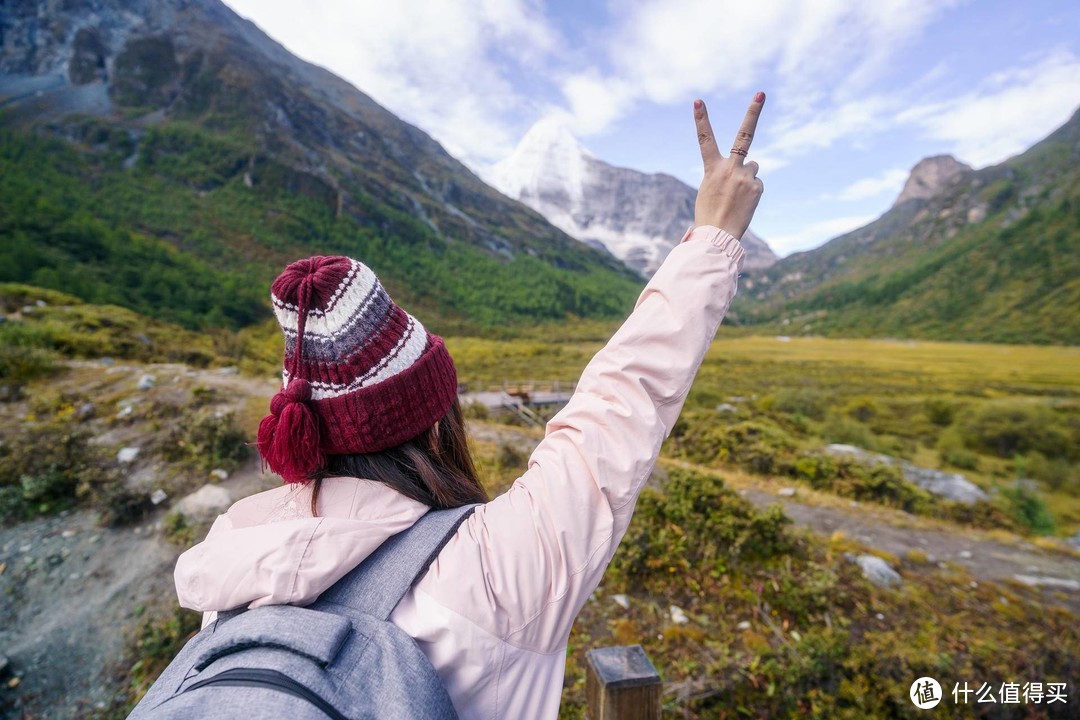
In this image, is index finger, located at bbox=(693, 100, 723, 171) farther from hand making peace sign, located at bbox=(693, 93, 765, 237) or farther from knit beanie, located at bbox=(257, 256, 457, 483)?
knit beanie, located at bbox=(257, 256, 457, 483)

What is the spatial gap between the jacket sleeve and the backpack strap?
29mm

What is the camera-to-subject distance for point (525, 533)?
85 centimetres

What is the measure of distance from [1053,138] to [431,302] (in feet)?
572

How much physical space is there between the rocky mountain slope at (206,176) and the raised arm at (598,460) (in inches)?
983

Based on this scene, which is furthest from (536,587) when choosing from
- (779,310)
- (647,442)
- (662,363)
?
(779,310)

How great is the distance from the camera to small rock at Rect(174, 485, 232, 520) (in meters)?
4.30

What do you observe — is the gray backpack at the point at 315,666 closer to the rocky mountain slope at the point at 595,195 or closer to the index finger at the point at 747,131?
the index finger at the point at 747,131

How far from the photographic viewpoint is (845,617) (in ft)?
11.8

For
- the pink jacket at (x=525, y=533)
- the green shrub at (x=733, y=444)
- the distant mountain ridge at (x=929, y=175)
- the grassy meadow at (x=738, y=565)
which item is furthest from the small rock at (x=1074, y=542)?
the distant mountain ridge at (x=929, y=175)

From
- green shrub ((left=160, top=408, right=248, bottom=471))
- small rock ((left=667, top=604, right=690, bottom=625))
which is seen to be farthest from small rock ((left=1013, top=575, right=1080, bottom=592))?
green shrub ((left=160, top=408, right=248, bottom=471))

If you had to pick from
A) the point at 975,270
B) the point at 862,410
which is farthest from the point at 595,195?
the point at 862,410

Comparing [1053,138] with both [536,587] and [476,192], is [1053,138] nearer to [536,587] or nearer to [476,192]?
[476,192]

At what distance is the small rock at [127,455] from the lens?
499 cm
